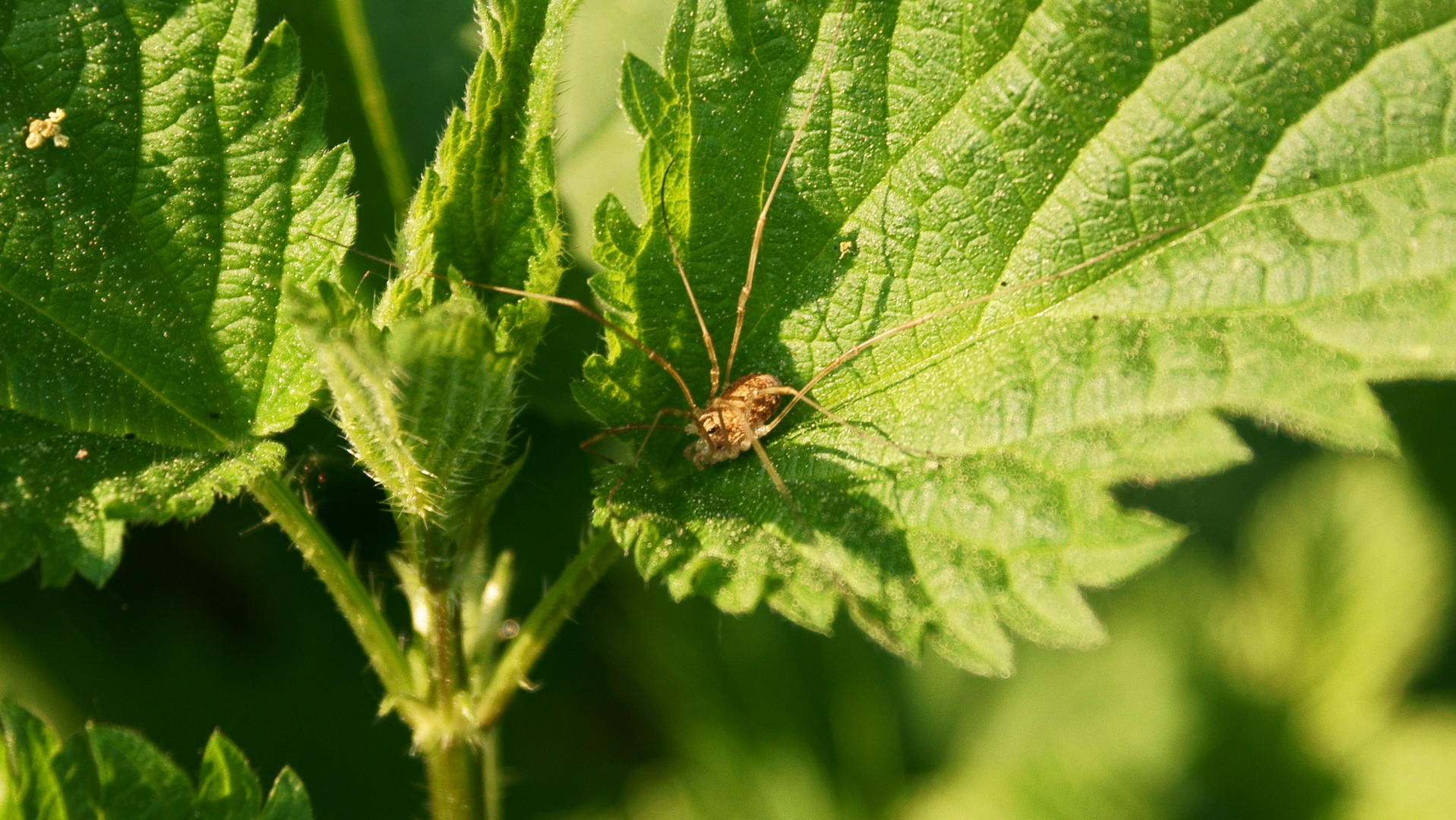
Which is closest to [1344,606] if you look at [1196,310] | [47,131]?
[1196,310]

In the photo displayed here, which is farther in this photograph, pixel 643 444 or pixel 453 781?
pixel 643 444

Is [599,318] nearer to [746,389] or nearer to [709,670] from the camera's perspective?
[746,389]

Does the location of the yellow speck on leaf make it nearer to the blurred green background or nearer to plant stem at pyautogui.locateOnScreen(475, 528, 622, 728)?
the blurred green background

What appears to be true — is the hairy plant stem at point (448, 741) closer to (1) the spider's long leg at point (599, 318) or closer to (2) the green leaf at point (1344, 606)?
(1) the spider's long leg at point (599, 318)

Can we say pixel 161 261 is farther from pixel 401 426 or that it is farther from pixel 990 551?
pixel 990 551

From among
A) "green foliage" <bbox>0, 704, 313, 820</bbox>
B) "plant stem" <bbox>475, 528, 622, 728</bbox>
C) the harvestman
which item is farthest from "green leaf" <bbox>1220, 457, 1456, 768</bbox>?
"green foliage" <bbox>0, 704, 313, 820</bbox>

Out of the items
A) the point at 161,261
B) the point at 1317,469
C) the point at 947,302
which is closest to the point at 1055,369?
the point at 947,302
